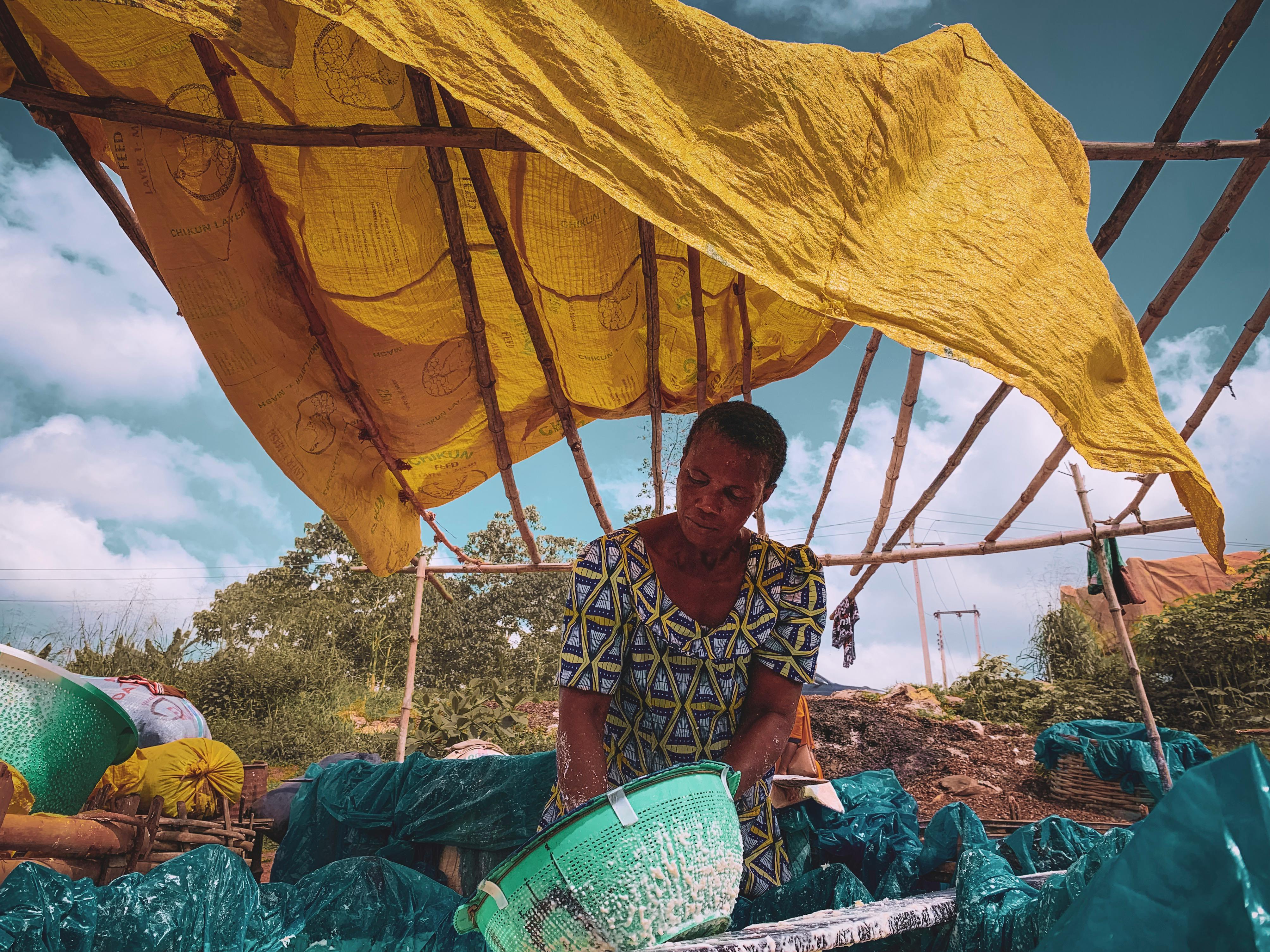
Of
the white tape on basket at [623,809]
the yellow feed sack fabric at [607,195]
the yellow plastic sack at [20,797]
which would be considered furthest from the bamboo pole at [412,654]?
the white tape on basket at [623,809]

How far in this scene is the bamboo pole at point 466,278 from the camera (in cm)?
203

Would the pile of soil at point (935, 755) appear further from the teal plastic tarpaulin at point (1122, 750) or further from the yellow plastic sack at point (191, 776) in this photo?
the yellow plastic sack at point (191, 776)

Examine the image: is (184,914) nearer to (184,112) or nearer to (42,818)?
(42,818)

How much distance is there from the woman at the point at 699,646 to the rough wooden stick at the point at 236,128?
1060mm

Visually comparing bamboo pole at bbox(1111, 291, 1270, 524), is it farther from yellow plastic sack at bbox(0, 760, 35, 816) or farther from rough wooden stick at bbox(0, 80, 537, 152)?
yellow plastic sack at bbox(0, 760, 35, 816)

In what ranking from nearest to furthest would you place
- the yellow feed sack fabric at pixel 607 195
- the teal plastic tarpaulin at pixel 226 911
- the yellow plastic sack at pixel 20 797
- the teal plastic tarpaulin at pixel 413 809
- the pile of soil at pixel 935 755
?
the yellow feed sack fabric at pixel 607 195
the teal plastic tarpaulin at pixel 226 911
the yellow plastic sack at pixel 20 797
the teal plastic tarpaulin at pixel 413 809
the pile of soil at pixel 935 755

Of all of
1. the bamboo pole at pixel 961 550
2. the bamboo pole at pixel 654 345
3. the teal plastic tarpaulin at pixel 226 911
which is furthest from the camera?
the bamboo pole at pixel 961 550

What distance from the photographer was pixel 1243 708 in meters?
8.25

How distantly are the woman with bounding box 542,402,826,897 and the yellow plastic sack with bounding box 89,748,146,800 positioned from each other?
6.83 ft

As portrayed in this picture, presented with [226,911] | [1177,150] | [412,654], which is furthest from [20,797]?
[1177,150]

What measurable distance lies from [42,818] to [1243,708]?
10.6 m

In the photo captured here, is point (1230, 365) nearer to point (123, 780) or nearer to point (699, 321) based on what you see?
point (699, 321)

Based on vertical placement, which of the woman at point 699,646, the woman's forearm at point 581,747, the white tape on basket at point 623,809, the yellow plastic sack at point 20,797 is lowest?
the yellow plastic sack at point 20,797

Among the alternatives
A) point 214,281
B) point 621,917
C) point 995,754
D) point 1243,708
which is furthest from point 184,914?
point 1243,708
